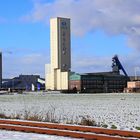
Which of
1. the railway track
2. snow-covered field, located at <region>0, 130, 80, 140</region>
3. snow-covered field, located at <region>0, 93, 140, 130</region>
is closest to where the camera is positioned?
the railway track

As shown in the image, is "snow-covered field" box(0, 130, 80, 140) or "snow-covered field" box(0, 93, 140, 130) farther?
"snow-covered field" box(0, 93, 140, 130)

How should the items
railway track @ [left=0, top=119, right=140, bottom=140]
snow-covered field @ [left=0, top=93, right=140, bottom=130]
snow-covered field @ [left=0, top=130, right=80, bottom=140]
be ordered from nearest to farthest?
1. railway track @ [left=0, top=119, right=140, bottom=140]
2. snow-covered field @ [left=0, top=130, right=80, bottom=140]
3. snow-covered field @ [left=0, top=93, right=140, bottom=130]


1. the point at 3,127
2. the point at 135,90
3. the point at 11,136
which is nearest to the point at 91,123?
the point at 3,127

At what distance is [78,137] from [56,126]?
13.4 ft

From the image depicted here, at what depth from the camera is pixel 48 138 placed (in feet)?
55.5

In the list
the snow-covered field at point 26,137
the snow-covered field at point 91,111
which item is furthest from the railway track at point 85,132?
the snow-covered field at point 91,111

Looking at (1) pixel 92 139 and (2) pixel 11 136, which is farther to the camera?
(2) pixel 11 136

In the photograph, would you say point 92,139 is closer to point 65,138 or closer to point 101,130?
point 65,138

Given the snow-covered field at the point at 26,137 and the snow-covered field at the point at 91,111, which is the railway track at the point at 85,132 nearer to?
the snow-covered field at the point at 26,137

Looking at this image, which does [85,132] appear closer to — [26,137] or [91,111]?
[26,137]

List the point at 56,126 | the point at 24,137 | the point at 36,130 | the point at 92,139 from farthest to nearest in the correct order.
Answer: the point at 56,126
the point at 36,130
the point at 24,137
the point at 92,139

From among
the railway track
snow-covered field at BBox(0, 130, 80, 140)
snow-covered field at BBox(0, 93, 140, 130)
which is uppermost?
snow-covered field at BBox(0, 93, 140, 130)

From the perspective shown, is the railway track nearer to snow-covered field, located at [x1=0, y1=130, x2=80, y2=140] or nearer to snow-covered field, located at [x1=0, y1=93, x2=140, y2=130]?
snow-covered field, located at [x1=0, y1=130, x2=80, y2=140]

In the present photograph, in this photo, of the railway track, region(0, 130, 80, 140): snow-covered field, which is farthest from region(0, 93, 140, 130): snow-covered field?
region(0, 130, 80, 140): snow-covered field
